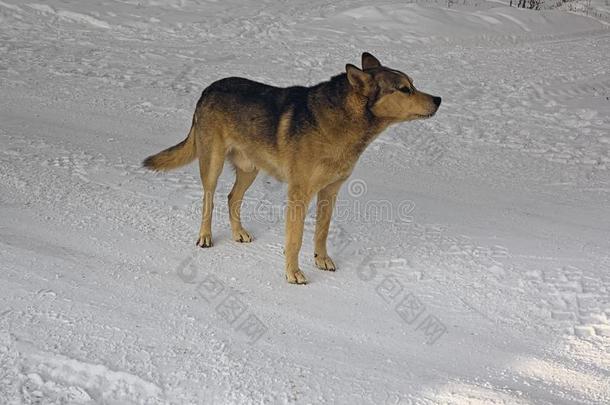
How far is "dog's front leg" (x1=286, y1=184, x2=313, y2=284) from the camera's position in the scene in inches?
212

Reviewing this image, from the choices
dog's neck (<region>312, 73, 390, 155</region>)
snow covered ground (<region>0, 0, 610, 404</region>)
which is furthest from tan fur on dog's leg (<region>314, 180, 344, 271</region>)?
dog's neck (<region>312, 73, 390, 155</region>)

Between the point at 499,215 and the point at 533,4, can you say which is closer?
the point at 499,215

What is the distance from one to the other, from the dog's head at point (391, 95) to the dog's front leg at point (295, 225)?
2.54 ft

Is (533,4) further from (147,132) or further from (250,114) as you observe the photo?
(250,114)

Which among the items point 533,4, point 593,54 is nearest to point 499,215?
point 593,54

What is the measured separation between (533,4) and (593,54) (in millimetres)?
4843

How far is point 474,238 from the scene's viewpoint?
6496mm

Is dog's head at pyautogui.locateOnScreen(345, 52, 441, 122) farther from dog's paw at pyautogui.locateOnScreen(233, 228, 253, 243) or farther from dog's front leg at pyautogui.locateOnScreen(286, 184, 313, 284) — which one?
dog's paw at pyautogui.locateOnScreen(233, 228, 253, 243)

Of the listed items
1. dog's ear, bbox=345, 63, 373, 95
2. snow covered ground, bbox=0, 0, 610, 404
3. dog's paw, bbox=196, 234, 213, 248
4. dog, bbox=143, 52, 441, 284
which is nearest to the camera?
snow covered ground, bbox=0, 0, 610, 404

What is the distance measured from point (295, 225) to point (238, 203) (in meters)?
0.99

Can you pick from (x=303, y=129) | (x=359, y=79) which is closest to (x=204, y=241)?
(x=303, y=129)

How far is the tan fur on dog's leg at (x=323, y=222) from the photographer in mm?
5695

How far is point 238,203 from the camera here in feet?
20.5

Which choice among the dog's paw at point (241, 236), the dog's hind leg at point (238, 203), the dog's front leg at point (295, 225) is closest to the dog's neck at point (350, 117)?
the dog's front leg at point (295, 225)
